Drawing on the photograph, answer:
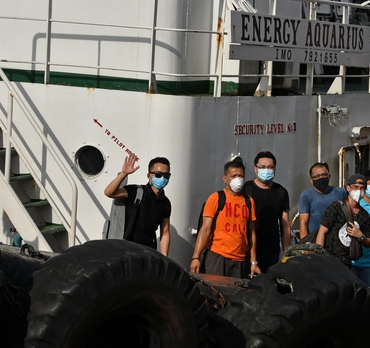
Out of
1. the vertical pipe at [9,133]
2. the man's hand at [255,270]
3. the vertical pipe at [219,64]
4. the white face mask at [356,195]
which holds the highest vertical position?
the vertical pipe at [219,64]

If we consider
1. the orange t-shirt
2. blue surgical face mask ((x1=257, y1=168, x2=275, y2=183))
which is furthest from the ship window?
blue surgical face mask ((x1=257, y1=168, x2=275, y2=183))

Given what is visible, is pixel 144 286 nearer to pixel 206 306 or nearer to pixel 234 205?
pixel 206 306

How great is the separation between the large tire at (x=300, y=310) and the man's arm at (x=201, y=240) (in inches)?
103

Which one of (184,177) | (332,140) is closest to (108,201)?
(184,177)

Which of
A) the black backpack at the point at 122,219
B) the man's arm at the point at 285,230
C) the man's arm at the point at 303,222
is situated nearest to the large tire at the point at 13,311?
the black backpack at the point at 122,219

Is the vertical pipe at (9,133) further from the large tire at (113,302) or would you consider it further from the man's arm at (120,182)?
the large tire at (113,302)

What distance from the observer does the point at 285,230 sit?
8445mm

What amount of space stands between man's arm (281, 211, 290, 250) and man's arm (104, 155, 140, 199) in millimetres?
1705

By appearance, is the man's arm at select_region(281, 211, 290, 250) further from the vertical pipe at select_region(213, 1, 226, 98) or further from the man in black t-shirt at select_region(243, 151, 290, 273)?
the vertical pipe at select_region(213, 1, 226, 98)

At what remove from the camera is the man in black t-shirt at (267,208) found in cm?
822

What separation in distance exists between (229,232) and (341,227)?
1059 mm

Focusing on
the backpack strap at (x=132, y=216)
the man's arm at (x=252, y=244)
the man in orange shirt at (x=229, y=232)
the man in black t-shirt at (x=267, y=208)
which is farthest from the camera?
the man in black t-shirt at (x=267, y=208)

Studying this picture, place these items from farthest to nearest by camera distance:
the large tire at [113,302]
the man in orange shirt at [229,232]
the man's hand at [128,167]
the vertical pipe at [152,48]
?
the vertical pipe at [152,48]
the man in orange shirt at [229,232]
the man's hand at [128,167]
the large tire at [113,302]

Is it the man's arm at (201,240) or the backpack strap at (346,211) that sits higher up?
the backpack strap at (346,211)
